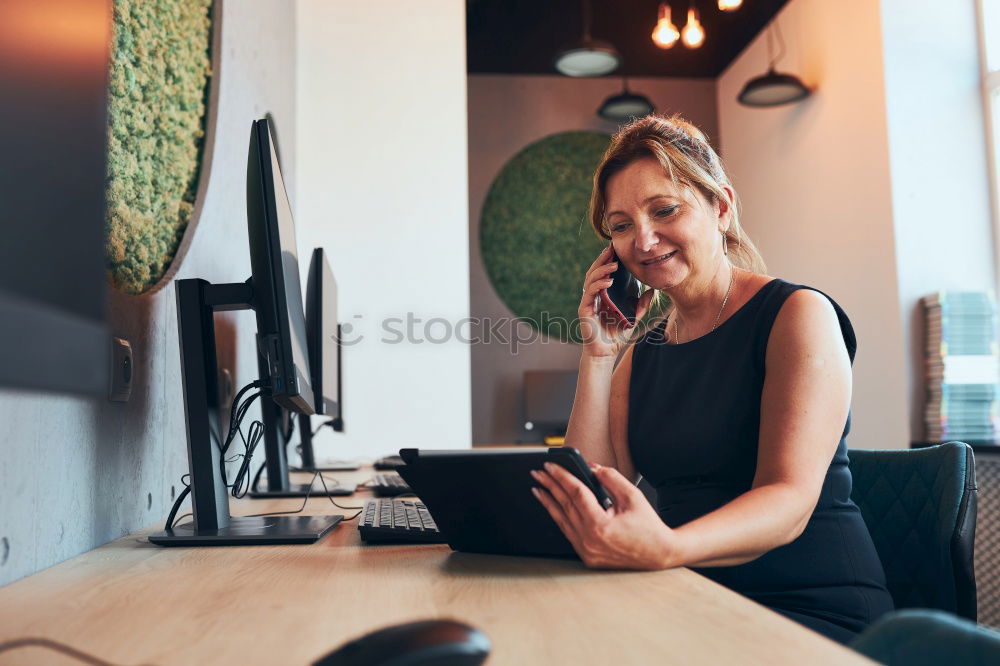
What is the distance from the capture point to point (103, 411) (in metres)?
1.06

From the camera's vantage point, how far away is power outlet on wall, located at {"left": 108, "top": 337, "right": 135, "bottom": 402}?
1067mm

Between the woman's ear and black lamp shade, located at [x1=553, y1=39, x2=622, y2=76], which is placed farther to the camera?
black lamp shade, located at [x1=553, y1=39, x2=622, y2=76]

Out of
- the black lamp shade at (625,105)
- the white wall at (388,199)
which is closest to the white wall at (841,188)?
the black lamp shade at (625,105)

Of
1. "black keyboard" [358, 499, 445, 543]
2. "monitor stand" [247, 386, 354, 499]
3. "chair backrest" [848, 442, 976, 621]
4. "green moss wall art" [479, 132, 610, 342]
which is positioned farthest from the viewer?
"green moss wall art" [479, 132, 610, 342]

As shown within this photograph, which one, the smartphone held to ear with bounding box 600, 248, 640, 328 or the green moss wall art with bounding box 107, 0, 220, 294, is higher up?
the green moss wall art with bounding box 107, 0, 220, 294

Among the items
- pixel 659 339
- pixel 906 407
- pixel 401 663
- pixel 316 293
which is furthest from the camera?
pixel 906 407

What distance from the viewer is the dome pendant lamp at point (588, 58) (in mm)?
3725

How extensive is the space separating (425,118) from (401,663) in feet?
10.5

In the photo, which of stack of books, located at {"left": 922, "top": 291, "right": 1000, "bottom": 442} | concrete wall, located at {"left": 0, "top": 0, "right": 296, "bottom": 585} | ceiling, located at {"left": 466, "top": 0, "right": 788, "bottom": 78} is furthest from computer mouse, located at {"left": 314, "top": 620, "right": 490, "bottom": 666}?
ceiling, located at {"left": 466, "top": 0, "right": 788, "bottom": 78}

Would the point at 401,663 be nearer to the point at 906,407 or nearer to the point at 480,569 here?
the point at 480,569

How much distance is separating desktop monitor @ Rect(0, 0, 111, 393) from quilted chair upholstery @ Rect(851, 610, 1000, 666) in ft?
1.63

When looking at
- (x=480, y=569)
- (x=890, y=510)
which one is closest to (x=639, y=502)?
(x=480, y=569)

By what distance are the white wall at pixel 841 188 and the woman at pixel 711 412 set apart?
7.75 feet

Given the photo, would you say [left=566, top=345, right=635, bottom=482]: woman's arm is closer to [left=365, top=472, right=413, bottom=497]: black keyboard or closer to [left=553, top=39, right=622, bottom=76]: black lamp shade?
[left=365, top=472, right=413, bottom=497]: black keyboard
